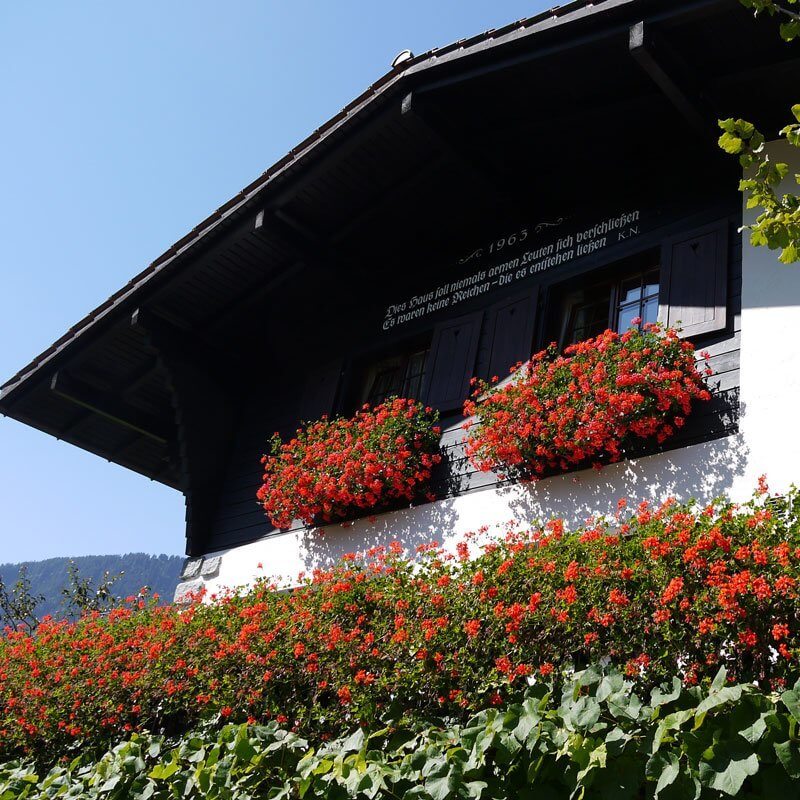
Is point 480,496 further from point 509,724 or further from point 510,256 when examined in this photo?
point 509,724

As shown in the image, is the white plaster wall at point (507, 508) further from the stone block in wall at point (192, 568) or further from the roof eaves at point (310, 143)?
the roof eaves at point (310, 143)

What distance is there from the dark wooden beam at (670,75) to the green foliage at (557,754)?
446 centimetres

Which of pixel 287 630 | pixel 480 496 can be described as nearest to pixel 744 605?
pixel 287 630

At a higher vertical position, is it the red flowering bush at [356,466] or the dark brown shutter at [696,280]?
the dark brown shutter at [696,280]

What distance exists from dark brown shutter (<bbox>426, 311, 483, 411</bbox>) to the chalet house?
26 millimetres

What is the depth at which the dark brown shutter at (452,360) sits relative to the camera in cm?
853

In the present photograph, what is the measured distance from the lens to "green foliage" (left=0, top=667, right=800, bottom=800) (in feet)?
10.5

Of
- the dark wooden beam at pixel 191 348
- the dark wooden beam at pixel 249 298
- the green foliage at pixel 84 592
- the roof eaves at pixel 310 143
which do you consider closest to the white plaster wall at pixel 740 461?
the roof eaves at pixel 310 143

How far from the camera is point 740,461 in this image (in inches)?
244

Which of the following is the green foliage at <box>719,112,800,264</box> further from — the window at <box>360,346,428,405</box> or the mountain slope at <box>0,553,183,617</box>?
the mountain slope at <box>0,553,183,617</box>

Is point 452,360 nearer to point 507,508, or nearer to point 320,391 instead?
point 507,508

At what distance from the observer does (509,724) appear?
3.80 m

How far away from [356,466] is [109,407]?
4.75 metres

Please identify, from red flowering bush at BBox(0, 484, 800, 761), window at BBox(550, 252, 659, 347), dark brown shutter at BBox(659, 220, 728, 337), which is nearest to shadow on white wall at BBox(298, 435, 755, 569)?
red flowering bush at BBox(0, 484, 800, 761)
